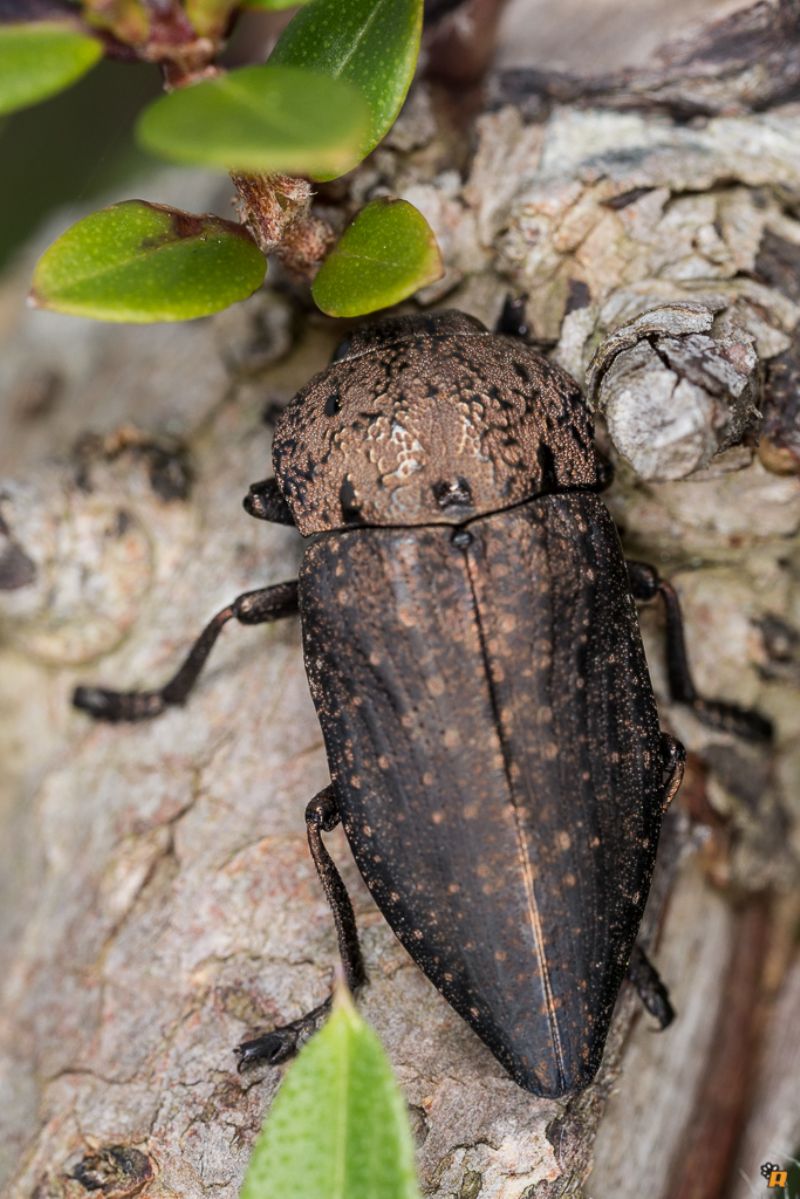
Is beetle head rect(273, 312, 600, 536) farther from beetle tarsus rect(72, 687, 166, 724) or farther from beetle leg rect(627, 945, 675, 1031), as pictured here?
beetle leg rect(627, 945, 675, 1031)

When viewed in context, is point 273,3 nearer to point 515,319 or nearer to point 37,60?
point 37,60

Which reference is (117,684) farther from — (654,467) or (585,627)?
(654,467)

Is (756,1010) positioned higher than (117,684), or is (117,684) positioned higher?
(117,684)

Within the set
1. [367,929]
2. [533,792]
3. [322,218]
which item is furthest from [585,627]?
[322,218]

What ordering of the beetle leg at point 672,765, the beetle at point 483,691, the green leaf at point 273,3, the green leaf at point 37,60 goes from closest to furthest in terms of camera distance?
the green leaf at point 37,60 → the green leaf at point 273,3 → the beetle at point 483,691 → the beetle leg at point 672,765

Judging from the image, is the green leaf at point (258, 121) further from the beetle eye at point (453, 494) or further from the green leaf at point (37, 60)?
the beetle eye at point (453, 494)

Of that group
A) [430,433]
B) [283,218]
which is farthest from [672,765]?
[283,218]

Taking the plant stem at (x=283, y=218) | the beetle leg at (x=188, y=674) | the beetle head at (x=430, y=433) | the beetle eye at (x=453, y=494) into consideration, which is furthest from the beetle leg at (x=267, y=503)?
the plant stem at (x=283, y=218)
